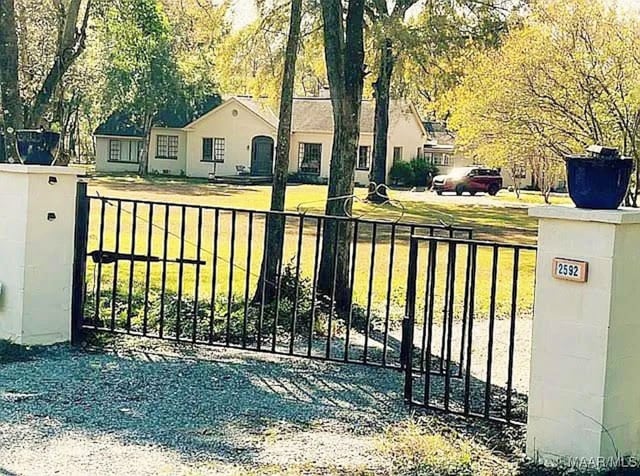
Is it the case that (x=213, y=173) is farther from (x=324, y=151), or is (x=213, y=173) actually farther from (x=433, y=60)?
(x=433, y=60)

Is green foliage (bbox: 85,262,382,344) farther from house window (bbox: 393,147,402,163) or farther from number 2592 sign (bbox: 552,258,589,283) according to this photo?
house window (bbox: 393,147,402,163)

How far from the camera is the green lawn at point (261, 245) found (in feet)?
34.3

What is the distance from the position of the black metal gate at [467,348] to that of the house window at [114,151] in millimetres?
37269

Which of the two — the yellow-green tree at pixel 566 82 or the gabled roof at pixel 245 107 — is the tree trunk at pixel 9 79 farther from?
the gabled roof at pixel 245 107

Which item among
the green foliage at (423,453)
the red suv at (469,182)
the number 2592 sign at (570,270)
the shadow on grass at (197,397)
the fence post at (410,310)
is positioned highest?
the red suv at (469,182)

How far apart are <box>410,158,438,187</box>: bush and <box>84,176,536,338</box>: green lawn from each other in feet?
35.9

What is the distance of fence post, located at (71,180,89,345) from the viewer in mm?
6918

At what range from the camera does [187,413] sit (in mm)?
5105

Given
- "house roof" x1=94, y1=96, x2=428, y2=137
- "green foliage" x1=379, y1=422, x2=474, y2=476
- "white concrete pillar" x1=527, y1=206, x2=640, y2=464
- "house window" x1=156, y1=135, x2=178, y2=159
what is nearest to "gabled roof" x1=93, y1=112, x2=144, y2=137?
"house roof" x1=94, y1=96, x2=428, y2=137

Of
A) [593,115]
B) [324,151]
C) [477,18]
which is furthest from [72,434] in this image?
[324,151]

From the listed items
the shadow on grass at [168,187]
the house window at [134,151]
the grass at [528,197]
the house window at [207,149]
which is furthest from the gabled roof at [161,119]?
the grass at [528,197]

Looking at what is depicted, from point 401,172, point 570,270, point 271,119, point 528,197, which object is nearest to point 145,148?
point 271,119

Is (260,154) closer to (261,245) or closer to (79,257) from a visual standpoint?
(261,245)

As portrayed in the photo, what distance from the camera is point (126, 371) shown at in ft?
20.0
